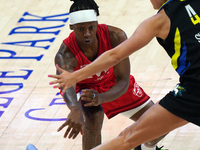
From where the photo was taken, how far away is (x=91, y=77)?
3762 mm

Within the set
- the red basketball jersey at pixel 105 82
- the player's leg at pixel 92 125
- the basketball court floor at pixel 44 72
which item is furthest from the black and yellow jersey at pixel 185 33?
the basketball court floor at pixel 44 72

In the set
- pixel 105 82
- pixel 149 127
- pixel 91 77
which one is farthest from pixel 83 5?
pixel 149 127

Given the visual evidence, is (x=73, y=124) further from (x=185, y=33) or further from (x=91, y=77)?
(x=185, y=33)

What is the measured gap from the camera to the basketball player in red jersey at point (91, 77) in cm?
354

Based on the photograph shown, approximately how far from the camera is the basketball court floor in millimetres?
4387

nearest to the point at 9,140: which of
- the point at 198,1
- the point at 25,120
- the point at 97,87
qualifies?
the point at 25,120

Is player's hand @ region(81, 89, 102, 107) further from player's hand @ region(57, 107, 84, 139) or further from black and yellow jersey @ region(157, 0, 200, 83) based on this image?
black and yellow jersey @ region(157, 0, 200, 83)

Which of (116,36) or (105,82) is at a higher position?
(116,36)

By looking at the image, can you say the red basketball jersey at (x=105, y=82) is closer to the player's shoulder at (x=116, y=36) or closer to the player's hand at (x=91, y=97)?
the player's shoulder at (x=116, y=36)

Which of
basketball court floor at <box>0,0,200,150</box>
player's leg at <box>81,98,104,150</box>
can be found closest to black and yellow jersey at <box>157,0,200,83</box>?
player's leg at <box>81,98,104,150</box>

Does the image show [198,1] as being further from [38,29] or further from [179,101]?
[38,29]

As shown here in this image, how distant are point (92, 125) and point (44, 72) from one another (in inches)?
79.4

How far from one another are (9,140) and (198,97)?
229 cm

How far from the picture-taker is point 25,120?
4742mm
